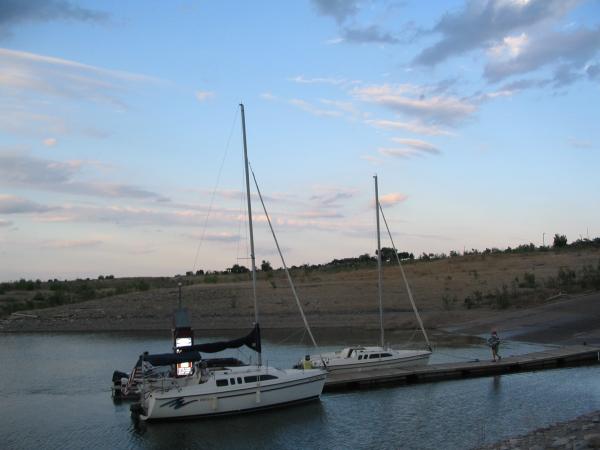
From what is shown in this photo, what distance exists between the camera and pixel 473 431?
24.4 meters

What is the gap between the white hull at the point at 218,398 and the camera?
1089 inches

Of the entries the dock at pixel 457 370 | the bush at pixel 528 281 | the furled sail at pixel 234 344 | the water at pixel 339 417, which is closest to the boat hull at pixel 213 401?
the water at pixel 339 417

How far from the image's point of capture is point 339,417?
2792cm

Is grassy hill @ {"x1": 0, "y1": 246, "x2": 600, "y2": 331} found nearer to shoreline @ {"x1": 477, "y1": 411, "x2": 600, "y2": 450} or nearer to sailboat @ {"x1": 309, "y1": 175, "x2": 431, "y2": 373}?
sailboat @ {"x1": 309, "y1": 175, "x2": 431, "y2": 373}

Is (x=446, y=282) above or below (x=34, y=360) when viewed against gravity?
above

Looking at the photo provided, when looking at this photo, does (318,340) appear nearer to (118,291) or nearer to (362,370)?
(362,370)

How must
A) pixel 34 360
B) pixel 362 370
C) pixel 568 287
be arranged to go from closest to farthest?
pixel 362 370 < pixel 34 360 < pixel 568 287

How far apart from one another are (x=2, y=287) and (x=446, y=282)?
263 feet

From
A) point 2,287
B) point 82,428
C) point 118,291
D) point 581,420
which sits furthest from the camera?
point 2,287

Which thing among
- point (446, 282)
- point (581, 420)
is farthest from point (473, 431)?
point (446, 282)

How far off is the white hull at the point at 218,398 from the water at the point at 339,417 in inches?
19.0

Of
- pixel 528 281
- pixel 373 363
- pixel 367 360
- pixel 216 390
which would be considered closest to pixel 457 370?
pixel 373 363

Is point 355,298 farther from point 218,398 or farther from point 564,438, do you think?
point 564,438

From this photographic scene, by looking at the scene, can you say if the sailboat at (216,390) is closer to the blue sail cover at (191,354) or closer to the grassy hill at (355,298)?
the blue sail cover at (191,354)
